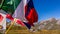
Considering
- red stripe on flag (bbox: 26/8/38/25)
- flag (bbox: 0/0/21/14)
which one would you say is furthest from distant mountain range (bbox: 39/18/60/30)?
flag (bbox: 0/0/21/14)

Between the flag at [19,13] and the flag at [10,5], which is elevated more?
the flag at [10,5]

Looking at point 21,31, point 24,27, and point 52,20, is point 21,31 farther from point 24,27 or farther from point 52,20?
point 52,20

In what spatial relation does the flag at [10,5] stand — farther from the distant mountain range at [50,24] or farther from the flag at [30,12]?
the distant mountain range at [50,24]

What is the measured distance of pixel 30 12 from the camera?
10.6 feet

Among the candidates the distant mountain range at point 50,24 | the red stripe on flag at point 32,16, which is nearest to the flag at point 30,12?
the red stripe on flag at point 32,16

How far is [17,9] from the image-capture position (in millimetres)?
3195

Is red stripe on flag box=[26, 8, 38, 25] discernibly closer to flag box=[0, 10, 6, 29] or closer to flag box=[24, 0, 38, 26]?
flag box=[24, 0, 38, 26]

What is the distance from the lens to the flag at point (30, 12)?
319cm

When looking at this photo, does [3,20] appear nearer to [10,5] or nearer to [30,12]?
[10,5]

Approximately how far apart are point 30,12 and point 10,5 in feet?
1.18

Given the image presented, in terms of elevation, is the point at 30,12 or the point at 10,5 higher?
the point at 10,5

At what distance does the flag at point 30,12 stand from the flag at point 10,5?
0.15 m

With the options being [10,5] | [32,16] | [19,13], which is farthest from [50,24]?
[10,5]

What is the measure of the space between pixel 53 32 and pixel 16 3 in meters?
0.79
